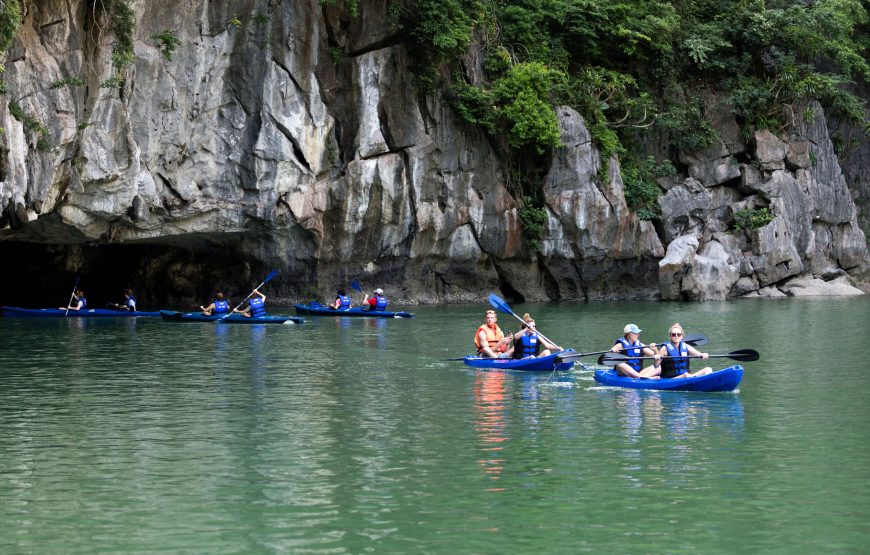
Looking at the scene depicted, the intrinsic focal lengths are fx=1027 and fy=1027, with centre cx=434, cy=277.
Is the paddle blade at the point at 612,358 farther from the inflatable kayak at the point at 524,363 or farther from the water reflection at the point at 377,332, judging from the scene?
the water reflection at the point at 377,332

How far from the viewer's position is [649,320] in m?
29.4

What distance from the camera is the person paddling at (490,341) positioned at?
19.2 metres

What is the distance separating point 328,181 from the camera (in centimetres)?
3369

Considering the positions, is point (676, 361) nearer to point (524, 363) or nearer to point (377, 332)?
point (524, 363)

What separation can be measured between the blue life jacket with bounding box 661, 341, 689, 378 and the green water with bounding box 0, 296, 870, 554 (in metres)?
0.63

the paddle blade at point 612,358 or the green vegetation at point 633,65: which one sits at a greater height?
the green vegetation at point 633,65

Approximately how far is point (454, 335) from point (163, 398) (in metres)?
11.1

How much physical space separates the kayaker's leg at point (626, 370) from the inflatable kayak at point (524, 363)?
1533mm

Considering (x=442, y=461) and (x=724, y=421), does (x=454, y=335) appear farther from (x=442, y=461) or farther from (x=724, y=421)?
(x=442, y=461)

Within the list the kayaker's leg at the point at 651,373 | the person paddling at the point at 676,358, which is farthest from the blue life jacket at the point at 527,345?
the person paddling at the point at 676,358

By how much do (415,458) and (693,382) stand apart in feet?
19.4

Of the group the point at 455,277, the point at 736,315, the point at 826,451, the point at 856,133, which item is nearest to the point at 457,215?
the point at 455,277

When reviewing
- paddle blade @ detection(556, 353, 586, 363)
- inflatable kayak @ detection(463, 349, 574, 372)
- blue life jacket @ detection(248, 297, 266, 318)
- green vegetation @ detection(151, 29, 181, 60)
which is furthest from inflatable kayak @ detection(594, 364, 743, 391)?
green vegetation @ detection(151, 29, 181, 60)

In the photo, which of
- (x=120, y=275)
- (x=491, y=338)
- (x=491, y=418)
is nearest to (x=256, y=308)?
(x=491, y=338)
